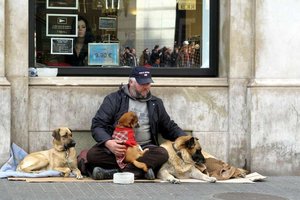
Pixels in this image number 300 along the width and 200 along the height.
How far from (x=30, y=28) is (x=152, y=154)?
266cm

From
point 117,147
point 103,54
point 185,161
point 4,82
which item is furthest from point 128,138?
point 103,54

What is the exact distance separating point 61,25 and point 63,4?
314mm

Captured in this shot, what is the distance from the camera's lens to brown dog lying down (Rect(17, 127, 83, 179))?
807 cm

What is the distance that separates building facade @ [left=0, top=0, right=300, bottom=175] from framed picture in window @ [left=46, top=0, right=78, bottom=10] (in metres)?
0.62

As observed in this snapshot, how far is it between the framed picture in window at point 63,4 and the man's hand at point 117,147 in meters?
2.55

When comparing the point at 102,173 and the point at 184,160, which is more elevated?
the point at 184,160

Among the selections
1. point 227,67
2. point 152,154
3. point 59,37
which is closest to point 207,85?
point 227,67

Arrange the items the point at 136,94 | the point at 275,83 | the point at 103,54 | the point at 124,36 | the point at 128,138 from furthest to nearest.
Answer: the point at 124,36 → the point at 103,54 → the point at 275,83 → the point at 136,94 → the point at 128,138

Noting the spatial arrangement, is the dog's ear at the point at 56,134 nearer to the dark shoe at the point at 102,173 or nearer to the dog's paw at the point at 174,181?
the dark shoe at the point at 102,173

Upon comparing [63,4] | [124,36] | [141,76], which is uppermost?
[63,4]

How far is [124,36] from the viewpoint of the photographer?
963 centimetres

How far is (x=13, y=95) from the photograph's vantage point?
855 centimetres

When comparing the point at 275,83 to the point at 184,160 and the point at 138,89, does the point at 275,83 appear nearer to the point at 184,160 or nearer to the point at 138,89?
the point at 184,160

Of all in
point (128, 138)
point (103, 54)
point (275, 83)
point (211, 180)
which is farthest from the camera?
point (103, 54)
